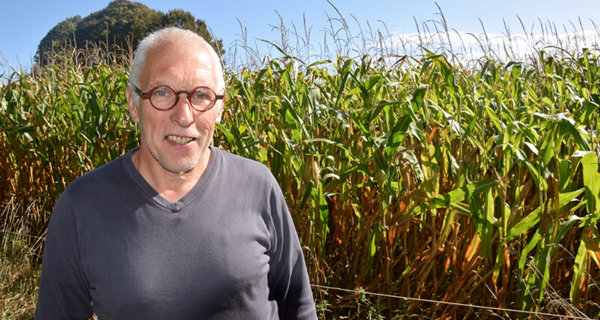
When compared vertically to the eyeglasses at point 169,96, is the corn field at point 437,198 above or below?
below

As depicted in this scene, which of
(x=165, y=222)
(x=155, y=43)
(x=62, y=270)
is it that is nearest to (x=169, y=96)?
(x=155, y=43)

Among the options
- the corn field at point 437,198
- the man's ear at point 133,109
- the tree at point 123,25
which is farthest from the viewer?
the tree at point 123,25

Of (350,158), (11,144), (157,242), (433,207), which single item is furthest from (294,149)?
(11,144)

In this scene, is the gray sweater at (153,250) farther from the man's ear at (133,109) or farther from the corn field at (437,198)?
the corn field at (437,198)

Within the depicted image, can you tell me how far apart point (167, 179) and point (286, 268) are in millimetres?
450

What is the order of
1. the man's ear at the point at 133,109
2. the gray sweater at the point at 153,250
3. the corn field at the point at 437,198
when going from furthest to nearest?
the corn field at the point at 437,198, the man's ear at the point at 133,109, the gray sweater at the point at 153,250

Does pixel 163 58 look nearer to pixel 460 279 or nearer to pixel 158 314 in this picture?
pixel 158 314

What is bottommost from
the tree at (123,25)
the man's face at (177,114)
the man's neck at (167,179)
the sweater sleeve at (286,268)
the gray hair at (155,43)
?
the sweater sleeve at (286,268)

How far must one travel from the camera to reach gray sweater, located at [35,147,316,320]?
1330 millimetres

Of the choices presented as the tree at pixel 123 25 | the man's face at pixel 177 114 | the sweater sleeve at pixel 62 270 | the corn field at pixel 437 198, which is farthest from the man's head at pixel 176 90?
the tree at pixel 123 25

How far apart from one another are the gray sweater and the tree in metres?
18.3

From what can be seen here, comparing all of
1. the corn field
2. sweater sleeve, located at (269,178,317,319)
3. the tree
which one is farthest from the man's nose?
the tree

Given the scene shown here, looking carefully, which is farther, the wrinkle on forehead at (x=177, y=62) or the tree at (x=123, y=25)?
the tree at (x=123, y=25)

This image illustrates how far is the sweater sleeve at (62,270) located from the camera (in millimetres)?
1366
